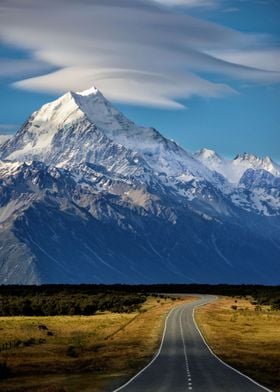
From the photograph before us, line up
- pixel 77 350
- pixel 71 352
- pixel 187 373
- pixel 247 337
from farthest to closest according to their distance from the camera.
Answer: pixel 247 337, pixel 77 350, pixel 71 352, pixel 187 373

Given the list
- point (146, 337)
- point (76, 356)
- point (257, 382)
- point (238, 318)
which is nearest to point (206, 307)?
point (238, 318)

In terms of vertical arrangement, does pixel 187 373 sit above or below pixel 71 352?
below

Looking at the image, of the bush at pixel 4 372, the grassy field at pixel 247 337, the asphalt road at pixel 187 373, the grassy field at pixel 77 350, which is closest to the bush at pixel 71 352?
the grassy field at pixel 77 350

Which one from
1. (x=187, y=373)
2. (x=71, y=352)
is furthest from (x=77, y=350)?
(x=187, y=373)

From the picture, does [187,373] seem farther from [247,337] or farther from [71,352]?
[247,337]

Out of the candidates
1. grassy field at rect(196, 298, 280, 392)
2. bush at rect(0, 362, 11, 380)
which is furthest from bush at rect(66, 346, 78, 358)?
bush at rect(0, 362, 11, 380)

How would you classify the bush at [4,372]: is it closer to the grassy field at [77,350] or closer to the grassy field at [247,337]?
the grassy field at [77,350]

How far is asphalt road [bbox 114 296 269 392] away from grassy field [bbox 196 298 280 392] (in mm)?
1575

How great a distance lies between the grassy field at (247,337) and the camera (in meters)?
68.7

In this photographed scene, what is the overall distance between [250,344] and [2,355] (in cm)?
2720

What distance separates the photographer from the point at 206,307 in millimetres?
154750

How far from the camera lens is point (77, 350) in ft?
273

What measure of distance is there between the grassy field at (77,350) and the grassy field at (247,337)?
685 cm

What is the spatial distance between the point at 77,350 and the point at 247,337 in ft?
78.6
